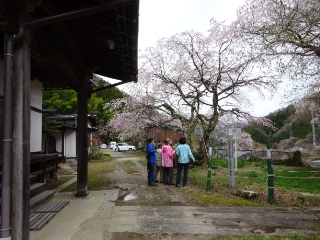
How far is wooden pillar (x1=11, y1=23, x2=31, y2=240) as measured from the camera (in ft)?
8.80

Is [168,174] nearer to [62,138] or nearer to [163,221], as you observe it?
[163,221]

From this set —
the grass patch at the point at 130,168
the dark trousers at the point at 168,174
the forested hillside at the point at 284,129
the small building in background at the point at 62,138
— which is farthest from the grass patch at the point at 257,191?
the forested hillside at the point at 284,129

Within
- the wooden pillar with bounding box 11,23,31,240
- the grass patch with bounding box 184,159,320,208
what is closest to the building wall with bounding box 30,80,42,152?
the grass patch with bounding box 184,159,320,208

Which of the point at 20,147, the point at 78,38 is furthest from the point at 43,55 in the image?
the point at 78,38

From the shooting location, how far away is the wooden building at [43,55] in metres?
2.67

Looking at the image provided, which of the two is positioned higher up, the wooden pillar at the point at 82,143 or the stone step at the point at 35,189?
the wooden pillar at the point at 82,143

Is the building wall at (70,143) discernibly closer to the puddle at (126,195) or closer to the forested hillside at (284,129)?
the puddle at (126,195)

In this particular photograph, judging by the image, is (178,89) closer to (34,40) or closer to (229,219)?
(229,219)

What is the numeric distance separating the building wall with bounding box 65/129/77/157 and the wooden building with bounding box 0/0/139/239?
12.7 metres

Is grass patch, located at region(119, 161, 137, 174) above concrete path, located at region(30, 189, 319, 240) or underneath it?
underneath

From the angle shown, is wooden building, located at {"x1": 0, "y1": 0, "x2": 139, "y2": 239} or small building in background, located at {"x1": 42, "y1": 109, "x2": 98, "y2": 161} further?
small building in background, located at {"x1": 42, "y1": 109, "x2": 98, "y2": 161}

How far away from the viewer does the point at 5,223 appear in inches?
103

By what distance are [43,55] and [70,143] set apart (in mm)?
15819

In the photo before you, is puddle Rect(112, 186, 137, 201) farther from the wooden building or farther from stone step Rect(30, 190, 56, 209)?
stone step Rect(30, 190, 56, 209)
